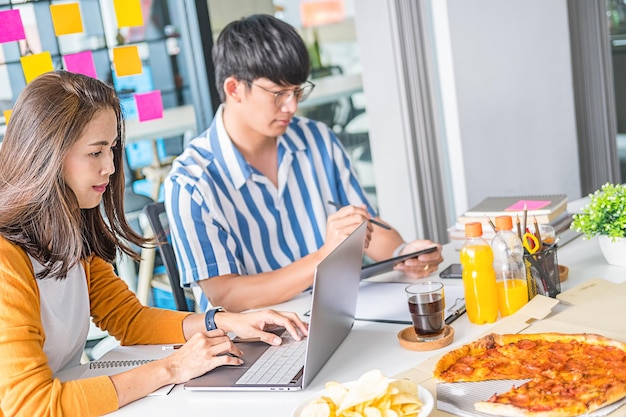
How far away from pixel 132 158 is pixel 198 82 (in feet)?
1.29

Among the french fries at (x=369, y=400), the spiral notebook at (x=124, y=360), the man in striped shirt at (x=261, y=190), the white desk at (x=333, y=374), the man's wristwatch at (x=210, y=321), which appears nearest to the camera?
the french fries at (x=369, y=400)

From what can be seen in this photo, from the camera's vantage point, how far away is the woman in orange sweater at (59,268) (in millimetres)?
1379

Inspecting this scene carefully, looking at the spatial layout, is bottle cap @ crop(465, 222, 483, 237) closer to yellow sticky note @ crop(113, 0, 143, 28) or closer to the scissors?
the scissors

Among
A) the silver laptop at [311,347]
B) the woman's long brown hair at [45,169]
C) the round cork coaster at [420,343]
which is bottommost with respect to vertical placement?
the round cork coaster at [420,343]

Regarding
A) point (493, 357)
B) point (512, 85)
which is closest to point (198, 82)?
point (512, 85)

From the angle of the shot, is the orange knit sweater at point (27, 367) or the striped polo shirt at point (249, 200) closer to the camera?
the orange knit sweater at point (27, 367)

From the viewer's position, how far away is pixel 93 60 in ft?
9.09

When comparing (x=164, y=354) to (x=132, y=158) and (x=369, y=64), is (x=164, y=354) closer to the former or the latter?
(x=132, y=158)

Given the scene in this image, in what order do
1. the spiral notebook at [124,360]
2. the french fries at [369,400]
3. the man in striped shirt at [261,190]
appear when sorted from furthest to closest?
the man in striped shirt at [261,190] → the spiral notebook at [124,360] → the french fries at [369,400]

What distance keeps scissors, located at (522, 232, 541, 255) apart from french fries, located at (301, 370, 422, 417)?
0.61 metres

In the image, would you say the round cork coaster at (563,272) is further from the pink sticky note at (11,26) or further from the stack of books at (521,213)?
the pink sticky note at (11,26)

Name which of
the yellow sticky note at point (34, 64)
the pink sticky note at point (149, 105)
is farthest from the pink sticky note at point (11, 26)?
the pink sticky note at point (149, 105)

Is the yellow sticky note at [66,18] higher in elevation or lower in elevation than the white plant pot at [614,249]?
higher

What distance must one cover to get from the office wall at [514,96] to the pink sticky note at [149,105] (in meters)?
1.18
